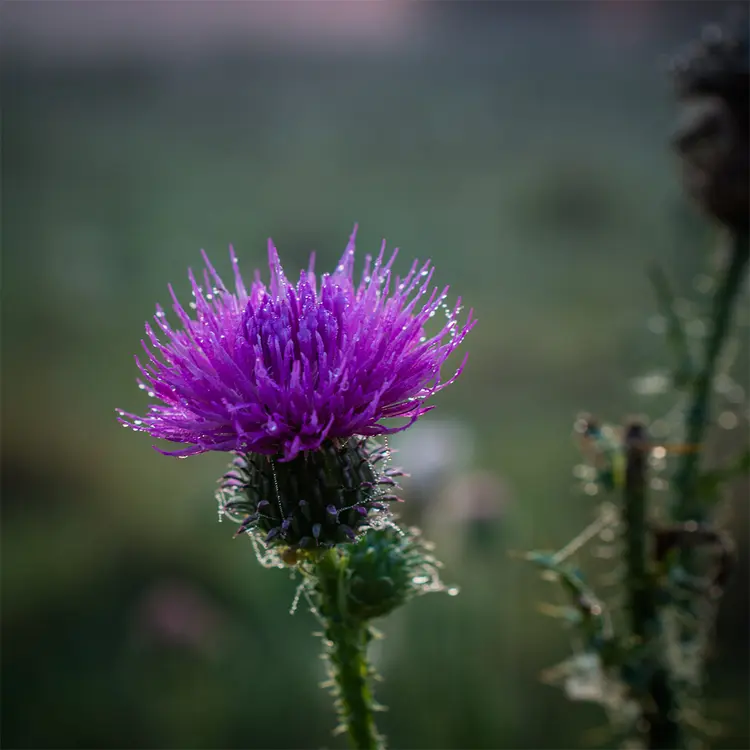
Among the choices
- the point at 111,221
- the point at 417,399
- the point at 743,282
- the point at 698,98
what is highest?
the point at 111,221

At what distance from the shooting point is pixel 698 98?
2758mm

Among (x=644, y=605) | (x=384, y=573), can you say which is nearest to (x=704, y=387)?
(x=644, y=605)

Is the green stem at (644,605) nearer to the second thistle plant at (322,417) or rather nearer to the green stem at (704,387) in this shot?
the green stem at (704,387)

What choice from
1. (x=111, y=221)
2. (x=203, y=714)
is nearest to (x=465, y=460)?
(x=203, y=714)

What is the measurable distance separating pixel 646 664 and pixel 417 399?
1.18 meters

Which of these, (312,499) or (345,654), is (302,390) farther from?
(345,654)

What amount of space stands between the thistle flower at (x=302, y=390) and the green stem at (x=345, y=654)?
0.11 m

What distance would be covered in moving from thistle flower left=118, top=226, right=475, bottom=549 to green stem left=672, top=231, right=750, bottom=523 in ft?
3.39

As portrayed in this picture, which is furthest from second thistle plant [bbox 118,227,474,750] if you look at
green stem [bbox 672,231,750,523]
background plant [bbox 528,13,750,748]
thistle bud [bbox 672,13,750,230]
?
thistle bud [bbox 672,13,750,230]

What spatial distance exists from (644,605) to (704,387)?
0.69 metres

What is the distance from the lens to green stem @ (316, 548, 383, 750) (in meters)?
1.77

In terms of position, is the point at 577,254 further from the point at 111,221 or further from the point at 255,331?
the point at 255,331

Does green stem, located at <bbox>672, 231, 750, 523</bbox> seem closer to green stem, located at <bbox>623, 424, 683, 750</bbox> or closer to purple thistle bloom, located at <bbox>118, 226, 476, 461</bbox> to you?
green stem, located at <bbox>623, 424, 683, 750</bbox>

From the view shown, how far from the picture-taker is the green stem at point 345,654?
177 centimetres
